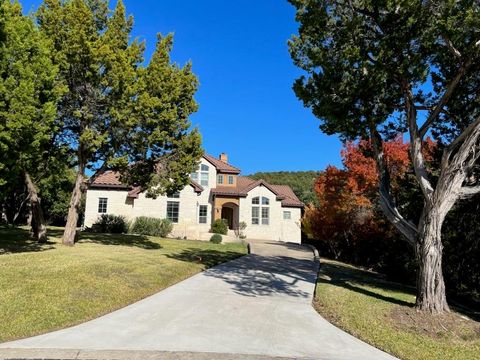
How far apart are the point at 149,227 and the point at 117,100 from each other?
1483cm

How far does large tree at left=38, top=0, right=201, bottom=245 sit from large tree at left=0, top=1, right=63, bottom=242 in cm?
328

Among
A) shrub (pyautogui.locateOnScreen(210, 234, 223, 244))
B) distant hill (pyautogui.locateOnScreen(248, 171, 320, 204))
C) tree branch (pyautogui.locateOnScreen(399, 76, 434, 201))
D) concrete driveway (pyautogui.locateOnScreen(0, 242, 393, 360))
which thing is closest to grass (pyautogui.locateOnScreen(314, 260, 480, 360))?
concrete driveway (pyautogui.locateOnScreen(0, 242, 393, 360))

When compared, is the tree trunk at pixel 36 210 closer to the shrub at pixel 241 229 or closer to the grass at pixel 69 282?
the grass at pixel 69 282

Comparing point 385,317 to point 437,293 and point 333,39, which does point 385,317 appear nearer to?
point 437,293

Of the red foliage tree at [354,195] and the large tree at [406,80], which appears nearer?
the large tree at [406,80]

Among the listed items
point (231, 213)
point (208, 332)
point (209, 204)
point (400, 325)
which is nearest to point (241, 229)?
point (209, 204)

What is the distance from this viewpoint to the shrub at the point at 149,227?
31234mm

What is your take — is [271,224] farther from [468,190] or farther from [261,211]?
[468,190]

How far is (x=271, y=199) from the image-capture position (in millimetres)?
36031

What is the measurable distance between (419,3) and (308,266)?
12458mm

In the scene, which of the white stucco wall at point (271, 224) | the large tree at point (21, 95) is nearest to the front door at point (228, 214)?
the white stucco wall at point (271, 224)

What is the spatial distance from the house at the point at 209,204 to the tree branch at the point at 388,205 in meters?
20.3

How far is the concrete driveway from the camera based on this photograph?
20.6 feet

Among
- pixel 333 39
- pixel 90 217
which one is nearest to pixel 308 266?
pixel 333 39
